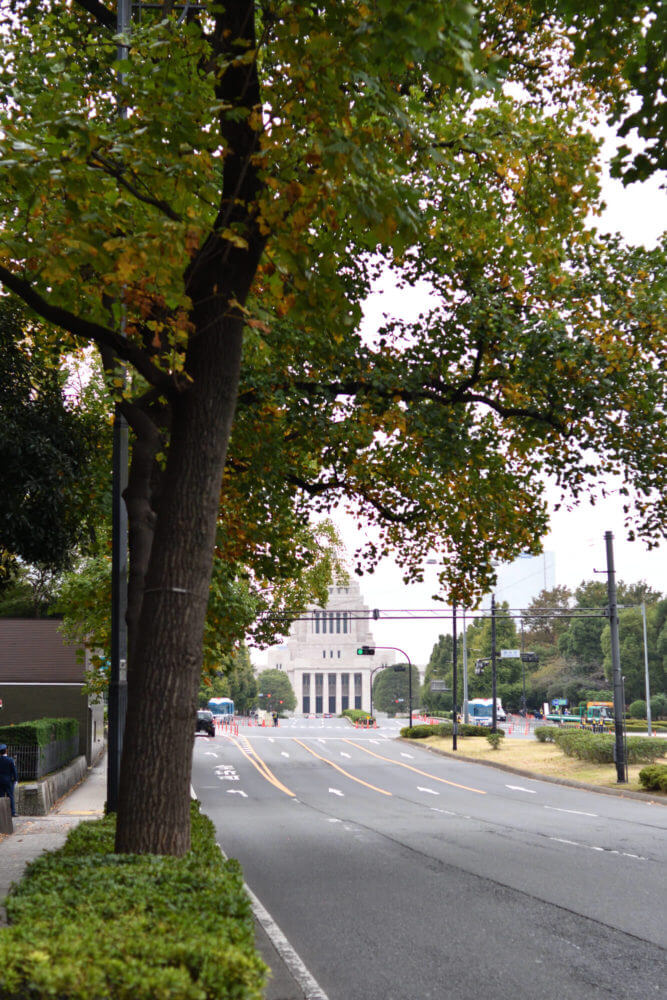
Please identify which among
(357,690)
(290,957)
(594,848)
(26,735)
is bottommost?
(357,690)

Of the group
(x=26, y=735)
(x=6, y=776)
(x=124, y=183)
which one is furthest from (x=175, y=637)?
(x=26, y=735)

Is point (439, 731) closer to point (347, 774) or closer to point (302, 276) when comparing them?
point (347, 774)

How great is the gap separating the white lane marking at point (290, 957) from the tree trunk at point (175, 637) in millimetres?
775

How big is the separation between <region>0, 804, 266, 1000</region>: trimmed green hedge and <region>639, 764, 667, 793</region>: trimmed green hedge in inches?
894

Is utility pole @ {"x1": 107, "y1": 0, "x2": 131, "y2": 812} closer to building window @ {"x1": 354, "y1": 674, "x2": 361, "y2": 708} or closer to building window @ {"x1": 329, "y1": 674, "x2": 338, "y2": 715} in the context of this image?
building window @ {"x1": 354, "y1": 674, "x2": 361, "y2": 708}

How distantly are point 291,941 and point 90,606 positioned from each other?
1008 cm

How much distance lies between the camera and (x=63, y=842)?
14.2 meters

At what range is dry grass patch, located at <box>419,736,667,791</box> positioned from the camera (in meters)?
31.0

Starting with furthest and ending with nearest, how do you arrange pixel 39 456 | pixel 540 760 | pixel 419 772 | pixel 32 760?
→ pixel 540 760 < pixel 419 772 < pixel 32 760 < pixel 39 456

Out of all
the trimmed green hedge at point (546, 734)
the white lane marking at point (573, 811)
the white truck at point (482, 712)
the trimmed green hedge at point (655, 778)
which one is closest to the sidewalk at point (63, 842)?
the white lane marking at point (573, 811)

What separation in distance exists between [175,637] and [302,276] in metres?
2.43

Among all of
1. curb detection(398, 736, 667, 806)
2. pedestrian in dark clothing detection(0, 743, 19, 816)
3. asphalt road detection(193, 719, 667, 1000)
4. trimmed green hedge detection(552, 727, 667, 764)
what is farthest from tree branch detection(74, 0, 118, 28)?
trimmed green hedge detection(552, 727, 667, 764)

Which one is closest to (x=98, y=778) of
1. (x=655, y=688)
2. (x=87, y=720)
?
(x=87, y=720)

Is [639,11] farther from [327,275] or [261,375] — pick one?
[261,375]
